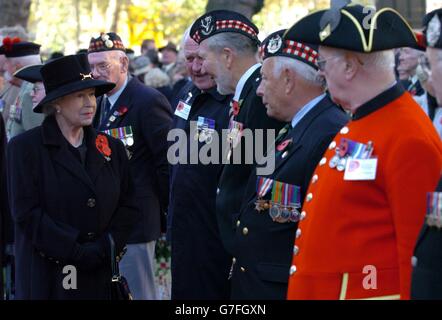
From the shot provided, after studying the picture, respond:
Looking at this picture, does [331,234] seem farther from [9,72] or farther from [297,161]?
[9,72]

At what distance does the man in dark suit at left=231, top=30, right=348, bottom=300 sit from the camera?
4766mm

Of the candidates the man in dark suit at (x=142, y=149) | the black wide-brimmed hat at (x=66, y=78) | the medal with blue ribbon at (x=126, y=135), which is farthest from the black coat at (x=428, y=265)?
the medal with blue ribbon at (x=126, y=135)

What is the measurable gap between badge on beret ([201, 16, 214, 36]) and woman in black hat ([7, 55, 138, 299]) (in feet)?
2.42

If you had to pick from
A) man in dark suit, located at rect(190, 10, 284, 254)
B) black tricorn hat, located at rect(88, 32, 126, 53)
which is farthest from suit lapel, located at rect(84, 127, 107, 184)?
black tricorn hat, located at rect(88, 32, 126, 53)

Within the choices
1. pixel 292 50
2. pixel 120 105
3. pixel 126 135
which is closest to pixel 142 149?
pixel 126 135

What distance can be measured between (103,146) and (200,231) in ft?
2.66

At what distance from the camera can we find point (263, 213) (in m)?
4.88

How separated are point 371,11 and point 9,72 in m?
6.49

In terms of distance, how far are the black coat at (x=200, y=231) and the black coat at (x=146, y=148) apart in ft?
4.44

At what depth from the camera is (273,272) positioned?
483 centimetres

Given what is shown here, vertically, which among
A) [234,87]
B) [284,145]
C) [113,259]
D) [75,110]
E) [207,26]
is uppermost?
[207,26]

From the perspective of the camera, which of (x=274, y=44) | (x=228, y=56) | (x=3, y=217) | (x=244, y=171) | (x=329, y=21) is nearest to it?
(x=329, y=21)

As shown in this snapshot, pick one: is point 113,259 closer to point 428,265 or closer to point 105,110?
point 105,110

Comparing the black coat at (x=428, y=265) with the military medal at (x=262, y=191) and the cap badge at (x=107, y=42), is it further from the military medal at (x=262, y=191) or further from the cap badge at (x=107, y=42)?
the cap badge at (x=107, y=42)
